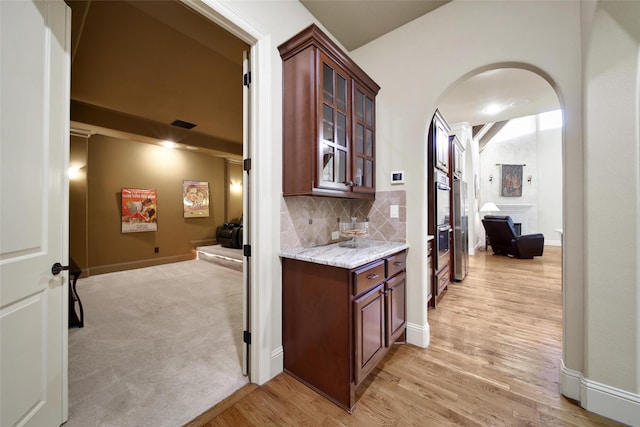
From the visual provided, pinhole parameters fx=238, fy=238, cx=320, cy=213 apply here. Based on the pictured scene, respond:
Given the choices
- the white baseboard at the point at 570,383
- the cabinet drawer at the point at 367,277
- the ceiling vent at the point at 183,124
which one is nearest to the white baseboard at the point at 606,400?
the white baseboard at the point at 570,383

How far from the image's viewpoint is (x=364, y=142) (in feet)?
7.64

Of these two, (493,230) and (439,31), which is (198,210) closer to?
(439,31)

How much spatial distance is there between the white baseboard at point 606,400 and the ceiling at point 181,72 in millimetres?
2485

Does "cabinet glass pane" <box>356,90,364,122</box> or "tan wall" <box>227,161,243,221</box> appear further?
"tan wall" <box>227,161,243,221</box>

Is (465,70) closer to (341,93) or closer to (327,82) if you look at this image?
(341,93)

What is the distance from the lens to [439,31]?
220cm

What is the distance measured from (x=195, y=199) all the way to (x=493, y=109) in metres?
6.97

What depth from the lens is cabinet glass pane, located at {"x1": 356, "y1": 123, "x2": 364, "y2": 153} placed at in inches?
87.5

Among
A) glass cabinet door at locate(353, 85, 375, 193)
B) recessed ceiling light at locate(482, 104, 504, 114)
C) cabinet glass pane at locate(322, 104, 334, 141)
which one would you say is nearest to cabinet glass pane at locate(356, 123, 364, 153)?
glass cabinet door at locate(353, 85, 375, 193)

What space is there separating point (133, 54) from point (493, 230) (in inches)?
322

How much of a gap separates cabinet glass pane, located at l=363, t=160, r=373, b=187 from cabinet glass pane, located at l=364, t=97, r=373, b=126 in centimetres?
40

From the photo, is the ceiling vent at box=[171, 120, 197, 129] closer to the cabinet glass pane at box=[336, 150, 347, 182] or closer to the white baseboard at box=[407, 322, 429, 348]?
the cabinet glass pane at box=[336, 150, 347, 182]

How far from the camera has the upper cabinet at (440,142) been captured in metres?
3.03

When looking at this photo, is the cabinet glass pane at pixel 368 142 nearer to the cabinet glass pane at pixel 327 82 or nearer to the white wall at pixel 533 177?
the cabinet glass pane at pixel 327 82
